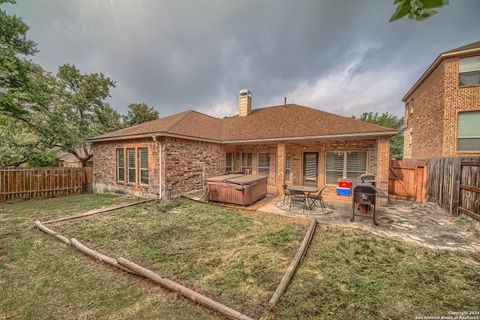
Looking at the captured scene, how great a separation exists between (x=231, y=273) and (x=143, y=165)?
8.09 metres

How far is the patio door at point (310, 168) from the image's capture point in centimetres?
1012

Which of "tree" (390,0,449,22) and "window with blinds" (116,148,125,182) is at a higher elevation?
"tree" (390,0,449,22)

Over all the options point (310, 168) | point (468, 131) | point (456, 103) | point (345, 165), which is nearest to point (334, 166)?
point (345, 165)

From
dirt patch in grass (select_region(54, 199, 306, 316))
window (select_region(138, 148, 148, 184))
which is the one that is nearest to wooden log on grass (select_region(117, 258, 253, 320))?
dirt patch in grass (select_region(54, 199, 306, 316))

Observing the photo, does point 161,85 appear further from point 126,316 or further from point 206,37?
point 126,316

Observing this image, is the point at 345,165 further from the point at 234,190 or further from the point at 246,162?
the point at 234,190

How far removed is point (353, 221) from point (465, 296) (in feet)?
10.6

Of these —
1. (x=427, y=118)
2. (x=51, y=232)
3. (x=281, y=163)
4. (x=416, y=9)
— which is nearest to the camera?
(x=416, y=9)

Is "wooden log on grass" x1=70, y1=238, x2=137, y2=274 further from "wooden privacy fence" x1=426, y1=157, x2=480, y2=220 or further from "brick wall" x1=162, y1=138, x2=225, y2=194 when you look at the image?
"wooden privacy fence" x1=426, y1=157, x2=480, y2=220

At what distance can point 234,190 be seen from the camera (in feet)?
25.5

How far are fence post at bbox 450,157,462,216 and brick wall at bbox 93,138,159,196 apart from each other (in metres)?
11.5

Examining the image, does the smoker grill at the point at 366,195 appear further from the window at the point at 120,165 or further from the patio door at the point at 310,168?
the window at the point at 120,165

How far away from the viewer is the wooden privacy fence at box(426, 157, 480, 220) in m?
5.50

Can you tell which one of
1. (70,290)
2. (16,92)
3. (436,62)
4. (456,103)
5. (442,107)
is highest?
(436,62)
